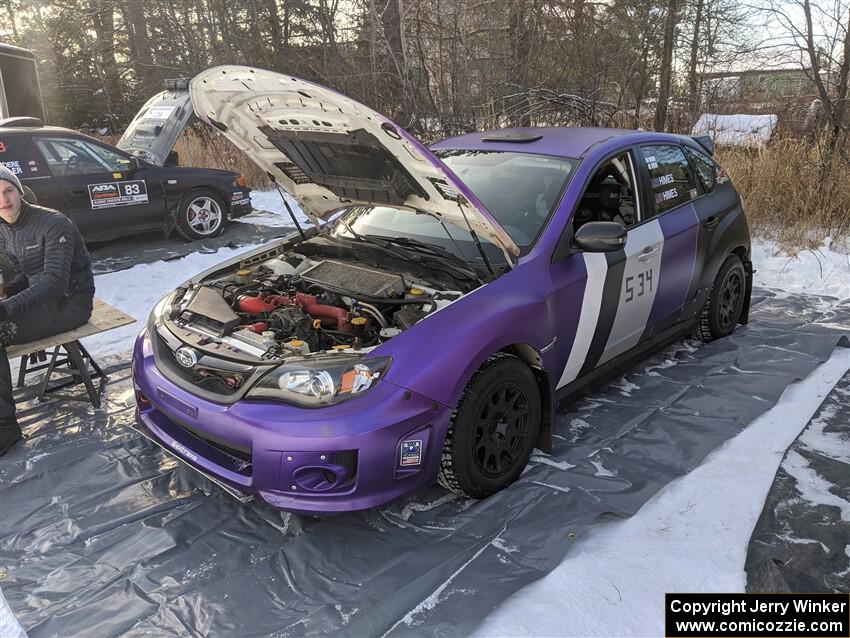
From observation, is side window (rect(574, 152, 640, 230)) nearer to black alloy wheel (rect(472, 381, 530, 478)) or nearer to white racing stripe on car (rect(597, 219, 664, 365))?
white racing stripe on car (rect(597, 219, 664, 365))

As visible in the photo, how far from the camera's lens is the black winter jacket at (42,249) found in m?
3.84

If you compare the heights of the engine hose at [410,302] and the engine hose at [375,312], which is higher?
the engine hose at [410,302]

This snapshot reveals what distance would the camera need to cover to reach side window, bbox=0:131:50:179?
22.5 feet

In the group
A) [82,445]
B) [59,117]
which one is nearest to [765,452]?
[82,445]

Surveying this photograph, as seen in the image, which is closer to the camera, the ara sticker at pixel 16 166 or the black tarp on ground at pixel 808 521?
the black tarp on ground at pixel 808 521

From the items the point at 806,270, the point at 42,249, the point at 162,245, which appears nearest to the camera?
the point at 42,249

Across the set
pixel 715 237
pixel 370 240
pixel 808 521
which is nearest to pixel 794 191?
pixel 715 237

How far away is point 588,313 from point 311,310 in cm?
147

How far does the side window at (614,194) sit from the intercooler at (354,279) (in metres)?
1.21

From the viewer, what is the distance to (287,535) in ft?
9.40

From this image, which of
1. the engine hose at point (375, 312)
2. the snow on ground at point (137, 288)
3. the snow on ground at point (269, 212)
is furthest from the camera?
the snow on ground at point (269, 212)

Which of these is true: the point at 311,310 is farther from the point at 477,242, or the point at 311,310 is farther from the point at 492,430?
the point at 492,430

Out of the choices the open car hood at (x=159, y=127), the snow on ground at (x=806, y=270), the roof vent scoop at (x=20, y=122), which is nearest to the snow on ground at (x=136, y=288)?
the open car hood at (x=159, y=127)

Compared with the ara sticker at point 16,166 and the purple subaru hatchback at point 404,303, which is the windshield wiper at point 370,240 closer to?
the purple subaru hatchback at point 404,303
